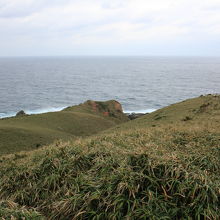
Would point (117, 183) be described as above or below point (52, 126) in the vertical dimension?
above

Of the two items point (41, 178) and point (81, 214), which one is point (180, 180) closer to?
point (81, 214)

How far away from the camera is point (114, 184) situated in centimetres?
757

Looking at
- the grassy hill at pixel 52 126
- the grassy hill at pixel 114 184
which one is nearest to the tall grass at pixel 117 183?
the grassy hill at pixel 114 184

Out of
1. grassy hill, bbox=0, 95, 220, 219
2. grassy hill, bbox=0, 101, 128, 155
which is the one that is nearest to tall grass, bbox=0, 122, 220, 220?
grassy hill, bbox=0, 95, 220, 219

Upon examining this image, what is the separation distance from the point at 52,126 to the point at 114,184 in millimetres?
33635

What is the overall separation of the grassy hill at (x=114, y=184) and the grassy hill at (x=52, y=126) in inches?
603

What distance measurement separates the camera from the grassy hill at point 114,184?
680 cm

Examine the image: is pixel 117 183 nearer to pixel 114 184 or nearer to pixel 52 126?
pixel 114 184

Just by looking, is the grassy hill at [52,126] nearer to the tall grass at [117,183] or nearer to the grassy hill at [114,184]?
the grassy hill at [114,184]

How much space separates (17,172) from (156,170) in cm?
540

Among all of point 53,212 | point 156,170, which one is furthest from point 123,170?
point 53,212

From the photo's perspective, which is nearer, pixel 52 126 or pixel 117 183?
pixel 117 183

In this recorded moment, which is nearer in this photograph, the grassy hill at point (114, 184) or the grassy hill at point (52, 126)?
the grassy hill at point (114, 184)

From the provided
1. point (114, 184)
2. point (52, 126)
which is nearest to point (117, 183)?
point (114, 184)
